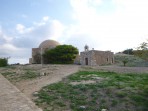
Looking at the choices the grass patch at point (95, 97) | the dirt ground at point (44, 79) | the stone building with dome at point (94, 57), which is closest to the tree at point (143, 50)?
the grass patch at point (95, 97)

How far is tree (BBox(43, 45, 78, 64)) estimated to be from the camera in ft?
126

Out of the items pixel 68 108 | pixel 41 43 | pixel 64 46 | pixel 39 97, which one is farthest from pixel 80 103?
pixel 41 43

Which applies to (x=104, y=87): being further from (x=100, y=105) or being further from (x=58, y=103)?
(x=58, y=103)

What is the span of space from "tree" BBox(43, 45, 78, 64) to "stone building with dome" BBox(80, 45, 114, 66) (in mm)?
1644

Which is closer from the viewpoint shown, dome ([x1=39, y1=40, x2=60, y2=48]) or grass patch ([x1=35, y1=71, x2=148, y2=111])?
grass patch ([x1=35, y1=71, x2=148, y2=111])

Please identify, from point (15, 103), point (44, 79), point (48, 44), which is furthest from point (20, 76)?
point (48, 44)

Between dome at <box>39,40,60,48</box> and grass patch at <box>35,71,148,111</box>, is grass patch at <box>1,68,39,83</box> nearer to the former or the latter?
grass patch at <box>35,71,148,111</box>

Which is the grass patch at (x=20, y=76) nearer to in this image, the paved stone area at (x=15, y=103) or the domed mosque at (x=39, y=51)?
the paved stone area at (x=15, y=103)

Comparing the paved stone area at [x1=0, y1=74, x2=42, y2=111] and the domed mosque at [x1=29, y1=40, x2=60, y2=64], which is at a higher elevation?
the domed mosque at [x1=29, y1=40, x2=60, y2=64]

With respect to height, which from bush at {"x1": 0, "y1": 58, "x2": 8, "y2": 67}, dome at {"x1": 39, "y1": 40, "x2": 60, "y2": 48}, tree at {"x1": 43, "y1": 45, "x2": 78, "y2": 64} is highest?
dome at {"x1": 39, "y1": 40, "x2": 60, "y2": 48}

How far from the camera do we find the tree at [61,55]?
1507 inches

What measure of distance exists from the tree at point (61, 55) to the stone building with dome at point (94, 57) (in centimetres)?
164

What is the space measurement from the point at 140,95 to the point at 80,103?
2.74 metres

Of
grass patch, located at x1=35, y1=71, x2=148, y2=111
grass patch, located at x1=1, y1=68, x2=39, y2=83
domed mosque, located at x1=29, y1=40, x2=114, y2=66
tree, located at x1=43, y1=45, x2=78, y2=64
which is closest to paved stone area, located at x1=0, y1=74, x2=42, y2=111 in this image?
grass patch, located at x1=35, y1=71, x2=148, y2=111
